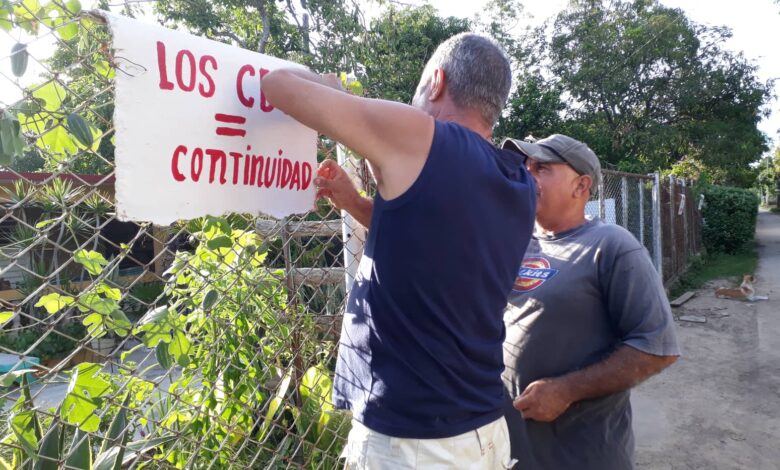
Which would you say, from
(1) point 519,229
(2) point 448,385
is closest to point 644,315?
(1) point 519,229

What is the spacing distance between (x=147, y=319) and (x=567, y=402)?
4.52 feet

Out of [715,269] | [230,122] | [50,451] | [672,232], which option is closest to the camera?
[230,122]

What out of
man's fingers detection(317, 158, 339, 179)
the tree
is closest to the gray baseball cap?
man's fingers detection(317, 158, 339, 179)

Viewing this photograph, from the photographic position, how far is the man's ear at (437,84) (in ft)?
4.75

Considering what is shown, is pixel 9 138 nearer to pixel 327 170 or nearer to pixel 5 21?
pixel 5 21

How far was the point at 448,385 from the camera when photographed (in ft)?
4.44

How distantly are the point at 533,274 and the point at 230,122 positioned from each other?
1271 mm

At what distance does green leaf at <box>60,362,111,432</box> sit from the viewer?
4.05 ft

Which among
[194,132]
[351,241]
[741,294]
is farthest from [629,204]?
[194,132]

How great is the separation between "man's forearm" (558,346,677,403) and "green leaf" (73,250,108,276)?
1.48 meters

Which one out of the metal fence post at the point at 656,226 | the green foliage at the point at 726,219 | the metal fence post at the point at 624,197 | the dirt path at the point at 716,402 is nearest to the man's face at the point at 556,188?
the dirt path at the point at 716,402

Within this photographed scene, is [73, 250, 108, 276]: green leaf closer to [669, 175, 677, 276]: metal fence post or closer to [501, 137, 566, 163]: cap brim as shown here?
[501, 137, 566, 163]: cap brim

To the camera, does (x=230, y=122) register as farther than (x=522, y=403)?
No

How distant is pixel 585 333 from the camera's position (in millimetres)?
1982
